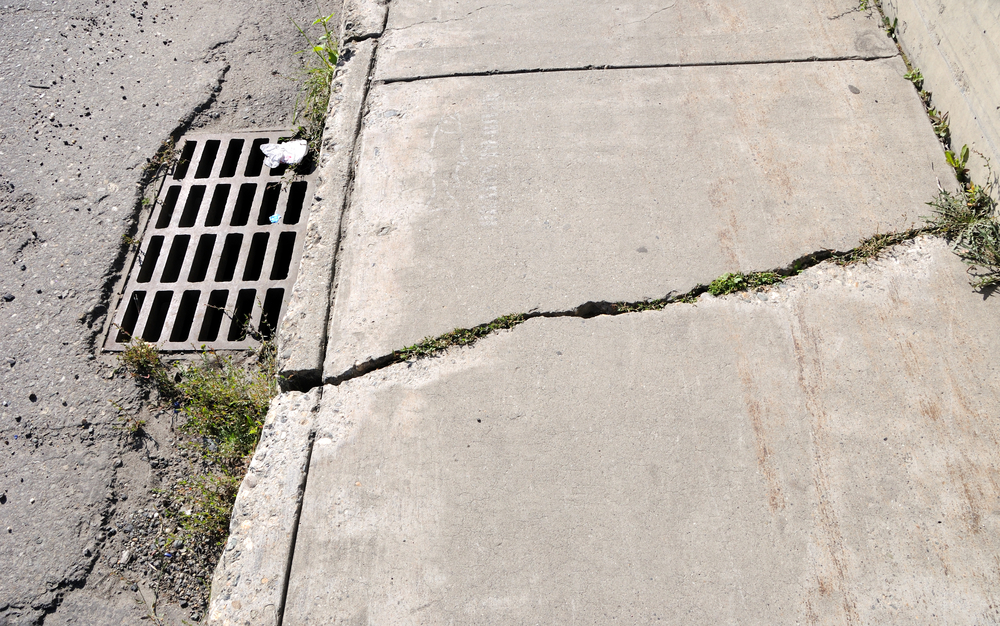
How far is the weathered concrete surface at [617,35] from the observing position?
120 inches

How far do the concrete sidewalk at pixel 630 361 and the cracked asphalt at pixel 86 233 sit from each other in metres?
0.57

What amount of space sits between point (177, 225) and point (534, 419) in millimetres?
1868

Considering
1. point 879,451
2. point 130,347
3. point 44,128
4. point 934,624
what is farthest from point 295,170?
point 934,624

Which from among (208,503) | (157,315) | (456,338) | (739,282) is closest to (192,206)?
(157,315)

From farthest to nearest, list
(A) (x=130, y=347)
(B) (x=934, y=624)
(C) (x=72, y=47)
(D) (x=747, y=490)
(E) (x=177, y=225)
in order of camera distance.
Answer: (C) (x=72, y=47) → (E) (x=177, y=225) → (A) (x=130, y=347) → (D) (x=747, y=490) → (B) (x=934, y=624)

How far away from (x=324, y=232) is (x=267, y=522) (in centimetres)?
112

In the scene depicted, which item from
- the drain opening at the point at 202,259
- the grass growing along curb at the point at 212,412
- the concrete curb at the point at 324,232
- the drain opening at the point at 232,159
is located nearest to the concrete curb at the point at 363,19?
the concrete curb at the point at 324,232

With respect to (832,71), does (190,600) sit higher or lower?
lower

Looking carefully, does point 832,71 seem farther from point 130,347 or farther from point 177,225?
point 130,347

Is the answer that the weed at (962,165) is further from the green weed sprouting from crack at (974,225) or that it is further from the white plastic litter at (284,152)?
the white plastic litter at (284,152)

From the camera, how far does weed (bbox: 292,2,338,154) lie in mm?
3223

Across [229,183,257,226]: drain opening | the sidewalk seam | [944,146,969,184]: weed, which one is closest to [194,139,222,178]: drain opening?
[229,183,257,226]: drain opening

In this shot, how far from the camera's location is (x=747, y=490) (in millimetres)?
1947

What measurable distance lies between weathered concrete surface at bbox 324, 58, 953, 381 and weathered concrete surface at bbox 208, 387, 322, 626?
8.0 inches
